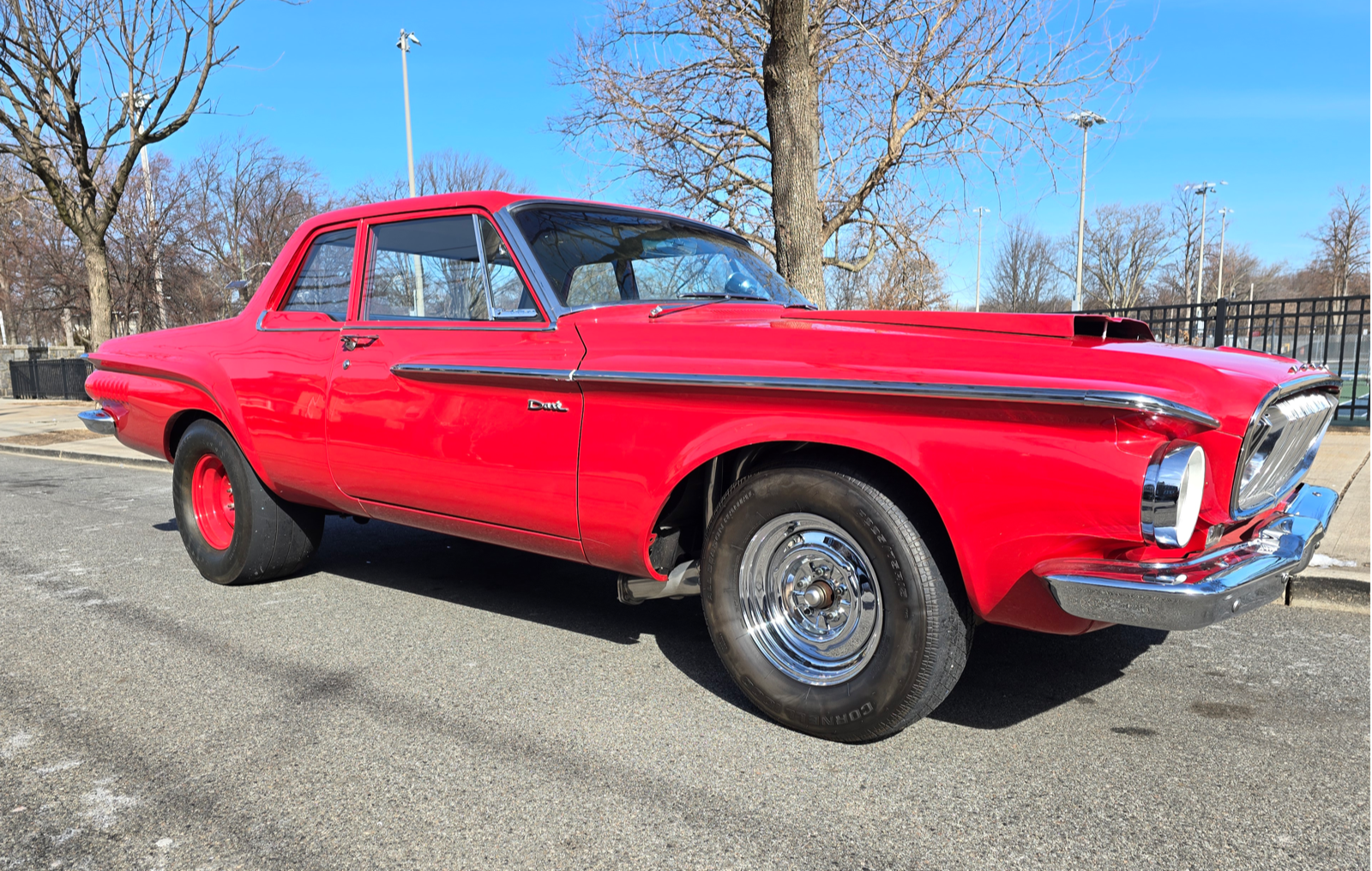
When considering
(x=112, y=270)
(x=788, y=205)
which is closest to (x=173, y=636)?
(x=788, y=205)

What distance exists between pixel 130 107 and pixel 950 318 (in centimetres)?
1381

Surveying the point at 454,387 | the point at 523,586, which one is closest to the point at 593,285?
the point at 454,387

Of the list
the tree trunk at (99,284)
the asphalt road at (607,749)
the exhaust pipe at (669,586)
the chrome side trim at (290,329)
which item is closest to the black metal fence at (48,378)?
the tree trunk at (99,284)

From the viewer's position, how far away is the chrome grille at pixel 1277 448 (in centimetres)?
246

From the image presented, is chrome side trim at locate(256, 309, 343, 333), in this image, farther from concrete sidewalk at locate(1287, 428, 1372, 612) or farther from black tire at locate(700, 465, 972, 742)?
concrete sidewalk at locate(1287, 428, 1372, 612)

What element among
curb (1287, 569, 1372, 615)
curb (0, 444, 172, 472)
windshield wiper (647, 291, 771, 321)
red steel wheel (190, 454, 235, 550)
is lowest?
curb (0, 444, 172, 472)

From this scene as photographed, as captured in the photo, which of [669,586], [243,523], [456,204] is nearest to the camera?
[669,586]

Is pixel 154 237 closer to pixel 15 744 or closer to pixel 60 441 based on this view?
pixel 60 441

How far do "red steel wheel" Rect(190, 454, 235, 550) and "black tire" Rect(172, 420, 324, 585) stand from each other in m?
0.02

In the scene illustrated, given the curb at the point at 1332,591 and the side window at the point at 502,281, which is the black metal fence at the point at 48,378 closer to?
the side window at the point at 502,281

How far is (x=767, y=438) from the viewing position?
278cm

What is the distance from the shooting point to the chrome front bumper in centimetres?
223

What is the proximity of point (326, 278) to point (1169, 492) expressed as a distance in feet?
12.0

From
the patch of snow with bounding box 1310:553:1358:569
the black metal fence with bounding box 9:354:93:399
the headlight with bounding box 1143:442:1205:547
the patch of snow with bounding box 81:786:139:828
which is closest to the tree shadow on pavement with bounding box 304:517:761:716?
the headlight with bounding box 1143:442:1205:547
